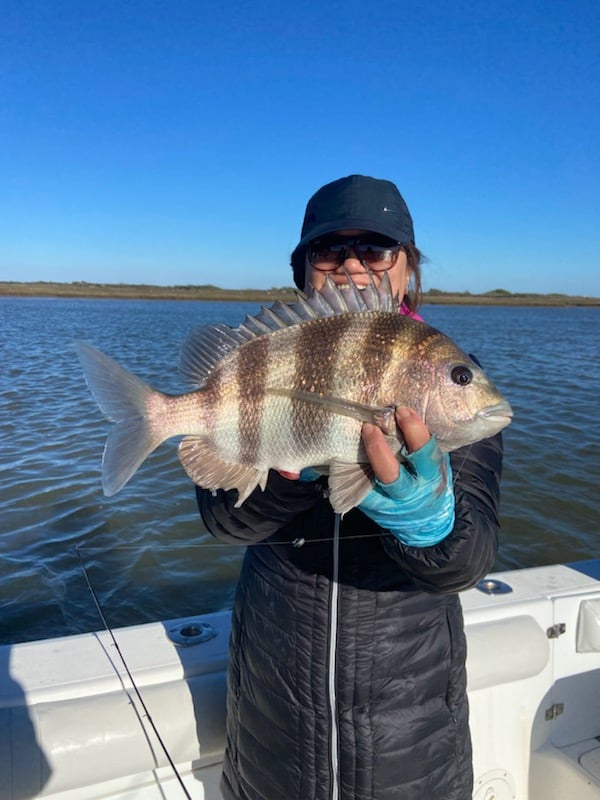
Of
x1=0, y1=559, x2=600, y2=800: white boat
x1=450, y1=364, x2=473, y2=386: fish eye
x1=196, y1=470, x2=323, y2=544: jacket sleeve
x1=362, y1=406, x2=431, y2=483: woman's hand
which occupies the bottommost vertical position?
x1=0, y1=559, x2=600, y2=800: white boat

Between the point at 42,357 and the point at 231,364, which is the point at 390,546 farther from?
the point at 42,357

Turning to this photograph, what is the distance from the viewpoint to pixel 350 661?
5.97 ft

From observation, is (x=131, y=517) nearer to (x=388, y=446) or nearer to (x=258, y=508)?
(x=258, y=508)

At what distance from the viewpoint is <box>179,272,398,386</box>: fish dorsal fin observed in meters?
1.87

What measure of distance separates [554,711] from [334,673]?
203cm

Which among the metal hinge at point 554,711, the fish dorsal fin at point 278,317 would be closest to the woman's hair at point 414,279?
the fish dorsal fin at point 278,317

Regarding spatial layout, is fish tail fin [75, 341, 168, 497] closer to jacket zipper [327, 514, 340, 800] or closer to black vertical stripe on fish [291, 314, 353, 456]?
black vertical stripe on fish [291, 314, 353, 456]

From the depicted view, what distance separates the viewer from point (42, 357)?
19.3 meters

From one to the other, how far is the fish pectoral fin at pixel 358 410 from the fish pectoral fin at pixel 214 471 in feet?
1.00

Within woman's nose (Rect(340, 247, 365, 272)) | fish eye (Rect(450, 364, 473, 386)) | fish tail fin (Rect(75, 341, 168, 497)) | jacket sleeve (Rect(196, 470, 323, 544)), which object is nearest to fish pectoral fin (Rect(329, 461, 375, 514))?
jacket sleeve (Rect(196, 470, 323, 544))

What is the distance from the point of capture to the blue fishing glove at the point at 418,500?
1548mm

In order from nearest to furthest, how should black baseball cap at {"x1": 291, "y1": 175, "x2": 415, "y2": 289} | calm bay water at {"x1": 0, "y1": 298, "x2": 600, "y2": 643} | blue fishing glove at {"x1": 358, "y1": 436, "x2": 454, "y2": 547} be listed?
blue fishing glove at {"x1": 358, "y1": 436, "x2": 454, "y2": 547} → black baseball cap at {"x1": 291, "y1": 175, "x2": 415, "y2": 289} → calm bay water at {"x1": 0, "y1": 298, "x2": 600, "y2": 643}

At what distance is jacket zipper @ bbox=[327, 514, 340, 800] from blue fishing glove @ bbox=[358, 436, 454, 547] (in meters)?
0.26

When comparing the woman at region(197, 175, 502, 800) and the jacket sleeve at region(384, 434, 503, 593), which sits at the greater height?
the jacket sleeve at region(384, 434, 503, 593)
